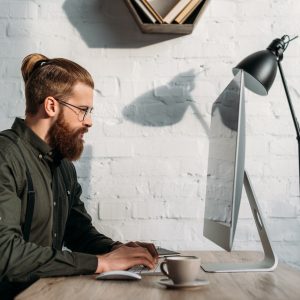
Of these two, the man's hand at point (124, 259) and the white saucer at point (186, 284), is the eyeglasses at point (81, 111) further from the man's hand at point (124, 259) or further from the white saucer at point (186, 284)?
the white saucer at point (186, 284)

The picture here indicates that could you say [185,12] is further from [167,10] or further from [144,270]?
[144,270]

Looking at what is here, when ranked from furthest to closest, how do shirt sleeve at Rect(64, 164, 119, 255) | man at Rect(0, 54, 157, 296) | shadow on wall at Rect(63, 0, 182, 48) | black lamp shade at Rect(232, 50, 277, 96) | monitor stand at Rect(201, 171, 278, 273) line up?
shadow on wall at Rect(63, 0, 182, 48)
shirt sleeve at Rect(64, 164, 119, 255)
black lamp shade at Rect(232, 50, 277, 96)
man at Rect(0, 54, 157, 296)
monitor stand at Rect(201, 171, 278, 273)

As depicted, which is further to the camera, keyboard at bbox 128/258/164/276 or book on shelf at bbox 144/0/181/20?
book on shelf at bbox 144/0/181/20

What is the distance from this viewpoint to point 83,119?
212cm

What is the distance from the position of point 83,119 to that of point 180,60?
1.96 ft

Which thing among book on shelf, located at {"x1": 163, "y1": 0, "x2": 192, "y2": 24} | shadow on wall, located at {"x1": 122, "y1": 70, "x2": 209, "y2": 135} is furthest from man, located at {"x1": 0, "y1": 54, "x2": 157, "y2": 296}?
book on shelf, located at {"x1": 163, "y1": 0, "x2": 192, "y2": 24}

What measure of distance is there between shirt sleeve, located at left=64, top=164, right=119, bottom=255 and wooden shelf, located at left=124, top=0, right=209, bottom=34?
0.65 metres

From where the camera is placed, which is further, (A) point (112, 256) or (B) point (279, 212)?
(B) point (279, 212)

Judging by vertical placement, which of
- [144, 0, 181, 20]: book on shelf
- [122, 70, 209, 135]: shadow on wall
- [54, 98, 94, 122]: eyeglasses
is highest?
[144, 0, 181, 20]: book on shelf

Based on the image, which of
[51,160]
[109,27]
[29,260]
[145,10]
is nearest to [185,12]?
[145,10]

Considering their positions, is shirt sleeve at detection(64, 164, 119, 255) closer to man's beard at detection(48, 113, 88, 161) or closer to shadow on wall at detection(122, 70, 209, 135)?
man's beard at detection(48, 113, 88, 161)

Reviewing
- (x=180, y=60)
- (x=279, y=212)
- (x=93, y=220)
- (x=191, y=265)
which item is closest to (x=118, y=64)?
(x=180, y=60)

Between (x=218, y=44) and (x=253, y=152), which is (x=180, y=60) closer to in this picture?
(x=218, y=44)

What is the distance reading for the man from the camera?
6.18ft
